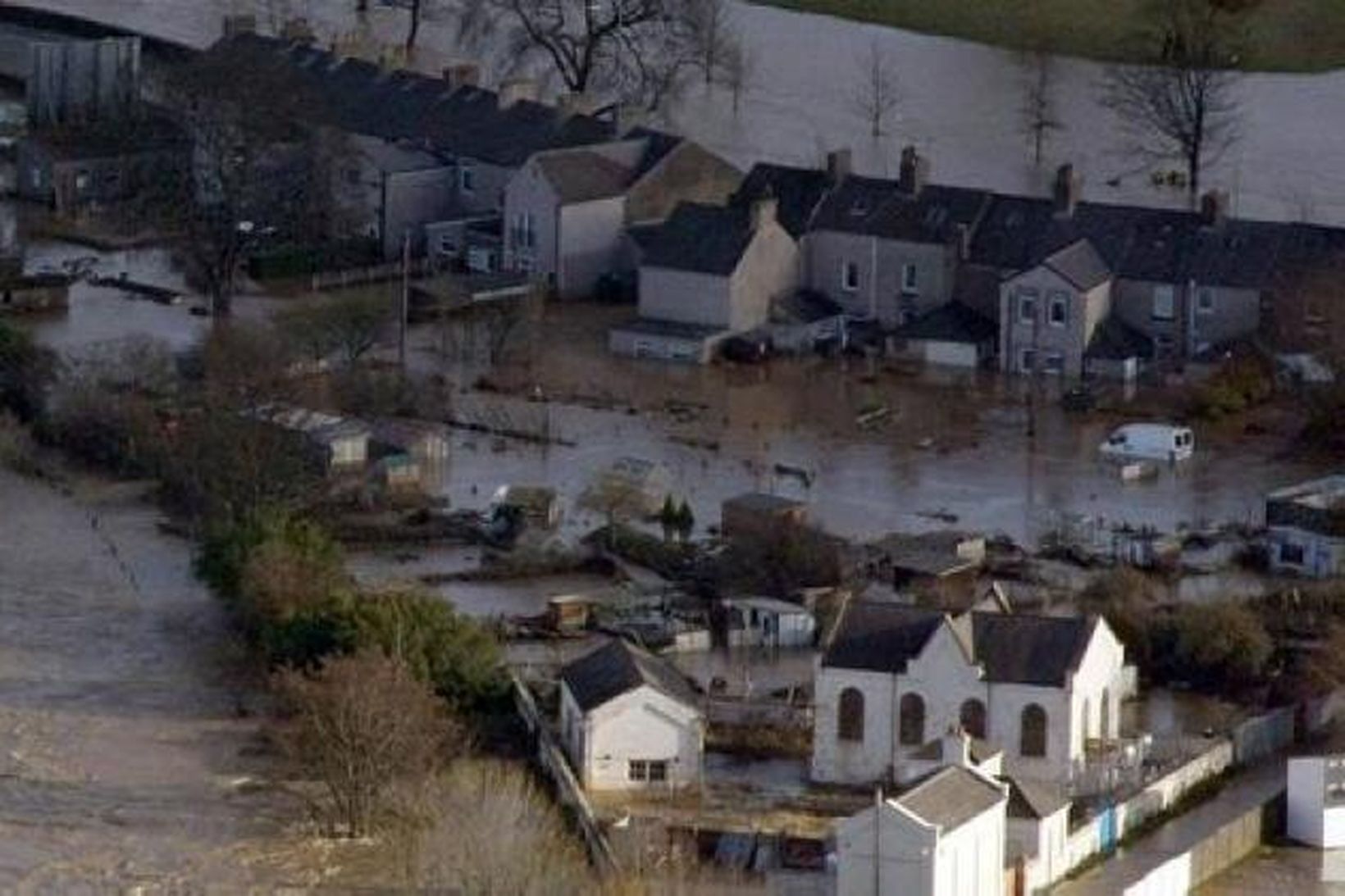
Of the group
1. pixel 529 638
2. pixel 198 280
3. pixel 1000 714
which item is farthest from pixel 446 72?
pixel 1000 714

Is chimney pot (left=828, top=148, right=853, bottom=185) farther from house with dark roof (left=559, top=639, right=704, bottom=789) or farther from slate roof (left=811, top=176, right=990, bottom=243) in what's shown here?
house with dark roof (left=559, top=639, right=704, bottom=789)

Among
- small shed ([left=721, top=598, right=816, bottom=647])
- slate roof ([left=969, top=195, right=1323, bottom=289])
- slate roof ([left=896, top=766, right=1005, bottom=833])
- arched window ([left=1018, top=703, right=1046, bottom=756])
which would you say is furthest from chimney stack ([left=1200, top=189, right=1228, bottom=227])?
slate roof ([left=896, top=766, right=1005, bottom=833])

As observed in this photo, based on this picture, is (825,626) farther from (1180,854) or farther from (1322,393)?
(1322,393)


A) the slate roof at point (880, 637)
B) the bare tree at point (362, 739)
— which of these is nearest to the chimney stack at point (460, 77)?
the slate roof at point (880, 637)

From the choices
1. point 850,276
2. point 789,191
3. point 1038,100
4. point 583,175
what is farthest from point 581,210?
point 1038,100

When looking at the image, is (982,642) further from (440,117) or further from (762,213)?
(440,117)
